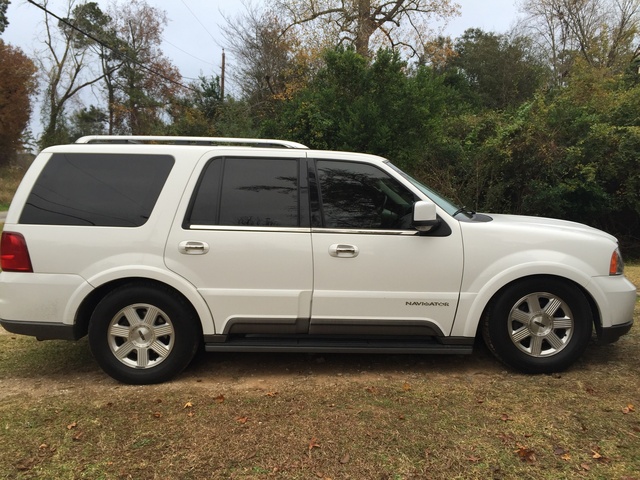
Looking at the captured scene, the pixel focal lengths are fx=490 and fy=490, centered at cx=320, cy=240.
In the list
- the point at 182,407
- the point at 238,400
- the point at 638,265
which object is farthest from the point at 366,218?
the point at 638,265

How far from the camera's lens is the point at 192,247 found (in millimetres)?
3711

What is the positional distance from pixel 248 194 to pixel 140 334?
1.37 m

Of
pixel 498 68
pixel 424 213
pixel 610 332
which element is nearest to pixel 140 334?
pixel 424 213

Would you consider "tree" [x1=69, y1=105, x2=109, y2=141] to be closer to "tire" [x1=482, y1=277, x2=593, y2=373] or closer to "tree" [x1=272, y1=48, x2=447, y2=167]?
"tree" [x1=272, y1=48, x2=447, y2=167]

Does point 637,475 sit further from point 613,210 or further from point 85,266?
point 613,210

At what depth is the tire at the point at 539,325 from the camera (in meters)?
3.81

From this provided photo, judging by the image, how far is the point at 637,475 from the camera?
2.64 m

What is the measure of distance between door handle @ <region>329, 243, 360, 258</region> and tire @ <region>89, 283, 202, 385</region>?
3.91 feet

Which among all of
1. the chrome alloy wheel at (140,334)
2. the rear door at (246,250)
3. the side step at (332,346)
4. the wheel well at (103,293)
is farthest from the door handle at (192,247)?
the side step at (332,346)

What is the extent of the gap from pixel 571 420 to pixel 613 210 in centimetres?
886

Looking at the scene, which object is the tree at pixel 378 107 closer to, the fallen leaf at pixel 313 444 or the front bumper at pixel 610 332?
the front bumper at pixel 610 332

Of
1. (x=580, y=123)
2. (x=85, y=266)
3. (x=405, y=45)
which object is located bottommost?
(x=85, y=266)

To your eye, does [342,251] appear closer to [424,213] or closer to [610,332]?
[424,213]

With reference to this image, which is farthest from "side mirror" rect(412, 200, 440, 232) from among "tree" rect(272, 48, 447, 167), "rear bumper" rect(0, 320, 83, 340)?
"tree" rect(272, 48, 447, 167)
